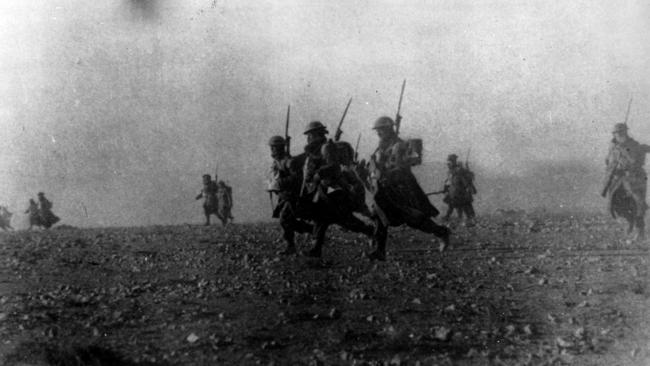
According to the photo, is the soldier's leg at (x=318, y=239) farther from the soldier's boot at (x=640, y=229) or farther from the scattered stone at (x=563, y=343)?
the soldier's boot at (x=640, y=229)

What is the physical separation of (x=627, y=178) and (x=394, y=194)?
16.9ft

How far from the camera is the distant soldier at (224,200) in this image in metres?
23.9

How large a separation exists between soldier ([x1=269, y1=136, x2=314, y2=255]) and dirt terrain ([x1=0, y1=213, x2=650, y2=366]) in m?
0.67

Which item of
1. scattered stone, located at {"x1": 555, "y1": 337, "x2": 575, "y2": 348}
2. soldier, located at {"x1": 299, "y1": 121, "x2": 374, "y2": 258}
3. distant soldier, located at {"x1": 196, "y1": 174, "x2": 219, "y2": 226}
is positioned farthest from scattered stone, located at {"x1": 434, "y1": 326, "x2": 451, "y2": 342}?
distant soldier, located at {"x1": 196, "y1": 174, "x2": 219, "y2": 226}

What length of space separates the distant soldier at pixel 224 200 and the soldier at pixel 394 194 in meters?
14.1

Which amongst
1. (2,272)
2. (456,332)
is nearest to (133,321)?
(456,332)

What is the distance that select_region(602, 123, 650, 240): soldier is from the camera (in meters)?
12.3

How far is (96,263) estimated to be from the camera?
10.7m

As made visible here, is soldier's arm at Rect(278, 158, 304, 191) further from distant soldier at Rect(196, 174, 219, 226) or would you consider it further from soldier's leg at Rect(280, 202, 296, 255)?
distant soldier at Rect(196, 174, 219, 226)

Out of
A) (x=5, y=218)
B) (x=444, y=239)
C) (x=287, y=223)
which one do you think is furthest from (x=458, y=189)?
(x=5, y=218)

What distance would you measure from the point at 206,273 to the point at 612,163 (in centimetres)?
826

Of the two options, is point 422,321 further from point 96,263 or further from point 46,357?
point 96,263

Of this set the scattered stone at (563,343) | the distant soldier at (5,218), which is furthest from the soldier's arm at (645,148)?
the distant soldier at (5,218)

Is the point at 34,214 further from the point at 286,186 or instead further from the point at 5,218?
the point at 286,186
